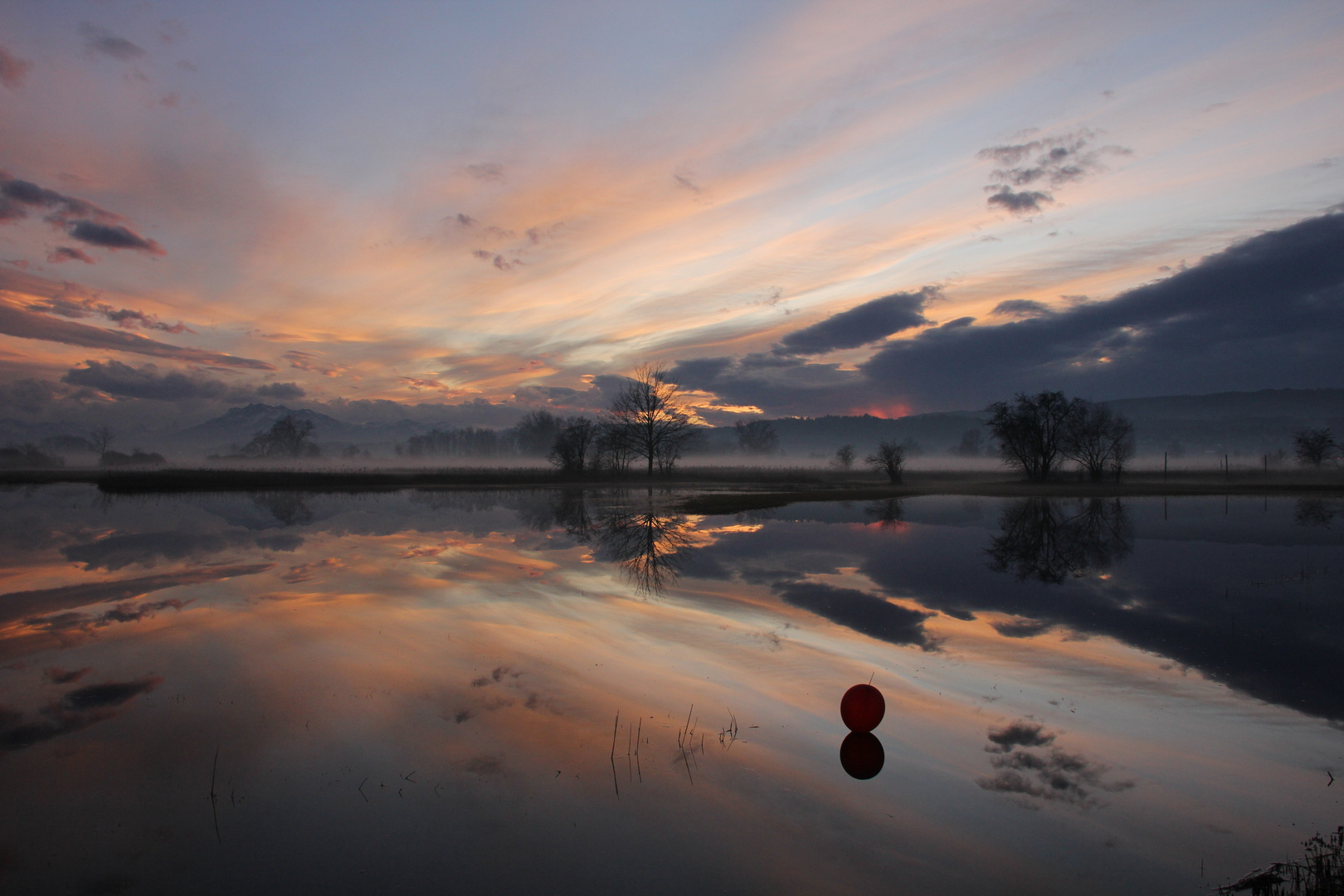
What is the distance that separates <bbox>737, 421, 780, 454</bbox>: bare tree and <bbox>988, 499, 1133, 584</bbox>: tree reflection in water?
132920 millimetres

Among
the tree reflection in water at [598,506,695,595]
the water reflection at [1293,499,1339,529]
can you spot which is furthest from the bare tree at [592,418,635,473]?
the water reflection at [1293,499,1339,529]

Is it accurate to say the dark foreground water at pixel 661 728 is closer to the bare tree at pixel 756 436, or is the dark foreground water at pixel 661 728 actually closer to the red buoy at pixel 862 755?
the red buoy at pixel 862 755

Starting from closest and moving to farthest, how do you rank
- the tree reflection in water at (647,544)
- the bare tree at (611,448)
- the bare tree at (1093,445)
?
1. the tree reflection in water at (647,544)
2. the bare tree at (1093,445)
3. the bare tree at (611,448)

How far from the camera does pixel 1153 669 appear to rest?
886cm

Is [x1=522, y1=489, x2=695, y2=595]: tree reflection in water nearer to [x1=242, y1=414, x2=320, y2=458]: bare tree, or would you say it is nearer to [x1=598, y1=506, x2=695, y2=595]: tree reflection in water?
[x1=598, y1=506, x2=695, y2=595]: tree reflection in water

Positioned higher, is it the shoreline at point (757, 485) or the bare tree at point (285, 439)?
the bare tree at point (285, 439)

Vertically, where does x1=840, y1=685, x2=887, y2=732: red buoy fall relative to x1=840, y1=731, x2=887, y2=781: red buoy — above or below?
above

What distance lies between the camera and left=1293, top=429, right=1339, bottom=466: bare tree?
67062 millimetres

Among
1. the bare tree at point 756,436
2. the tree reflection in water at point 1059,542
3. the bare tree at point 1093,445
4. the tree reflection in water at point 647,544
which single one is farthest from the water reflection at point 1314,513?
the bare tree at point 756,436

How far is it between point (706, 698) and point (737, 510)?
25.1 meters

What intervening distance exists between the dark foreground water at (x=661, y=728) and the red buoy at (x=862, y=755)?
0.04 meters

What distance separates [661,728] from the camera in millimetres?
6969

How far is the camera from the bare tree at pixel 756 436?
167 m

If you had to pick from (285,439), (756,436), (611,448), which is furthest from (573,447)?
(285,439)
